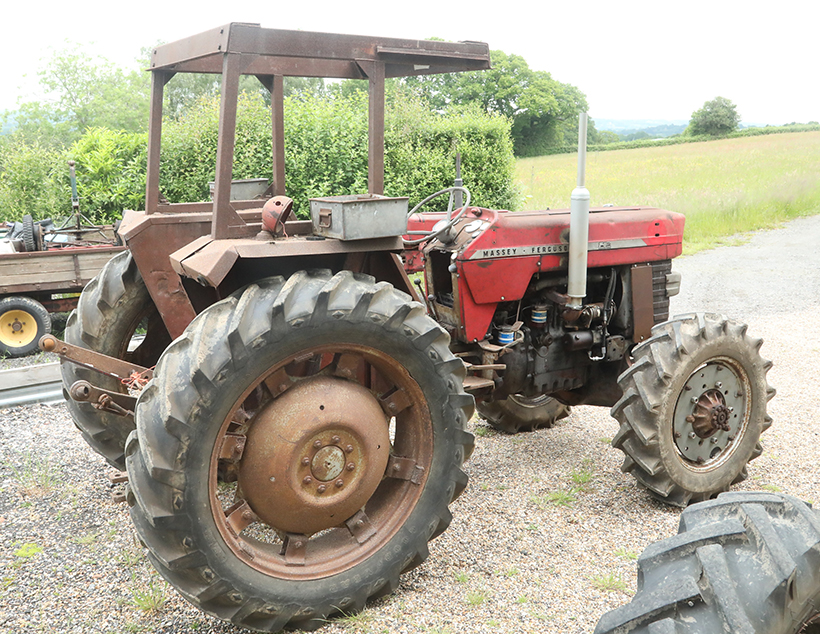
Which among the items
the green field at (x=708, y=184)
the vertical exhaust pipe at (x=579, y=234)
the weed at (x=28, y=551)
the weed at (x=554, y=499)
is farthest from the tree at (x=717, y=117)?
the weed at (x=28, y=551)

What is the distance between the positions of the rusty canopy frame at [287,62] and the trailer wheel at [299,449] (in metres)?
0.61

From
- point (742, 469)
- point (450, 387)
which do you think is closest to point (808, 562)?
point (450, 387)

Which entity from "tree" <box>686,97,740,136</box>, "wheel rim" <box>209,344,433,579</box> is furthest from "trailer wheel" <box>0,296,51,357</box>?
"tree" <box>686,97,740,136</box>

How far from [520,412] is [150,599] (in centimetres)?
274

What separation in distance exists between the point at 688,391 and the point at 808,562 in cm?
233

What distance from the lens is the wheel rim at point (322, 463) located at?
2758 millimetres

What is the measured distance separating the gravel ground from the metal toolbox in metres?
1.57

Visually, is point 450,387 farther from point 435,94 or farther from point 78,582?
point 435,94

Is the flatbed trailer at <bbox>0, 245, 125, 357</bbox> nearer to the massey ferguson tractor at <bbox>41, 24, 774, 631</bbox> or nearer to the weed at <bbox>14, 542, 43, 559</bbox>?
the massey ferguson tractor at <bbox>41, 24, 774, 631</bbox>

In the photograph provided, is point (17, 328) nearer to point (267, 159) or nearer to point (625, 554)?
point (267, 159)

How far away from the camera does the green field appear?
50.6 feet


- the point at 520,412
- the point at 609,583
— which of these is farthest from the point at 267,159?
the point at 609,583

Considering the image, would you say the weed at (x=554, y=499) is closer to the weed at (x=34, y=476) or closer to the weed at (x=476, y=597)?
the weed at (x=476, y=597)

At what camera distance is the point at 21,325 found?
7.18m
